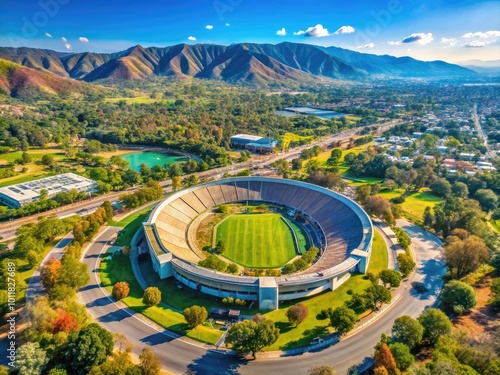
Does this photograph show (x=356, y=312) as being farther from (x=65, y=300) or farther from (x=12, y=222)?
(x=12, y=222)

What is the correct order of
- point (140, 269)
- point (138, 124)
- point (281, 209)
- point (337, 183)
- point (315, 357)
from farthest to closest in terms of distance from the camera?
point (138, 124) → point (337, 183) → point (281, 209) → point (140, 269) → point (315, 357)

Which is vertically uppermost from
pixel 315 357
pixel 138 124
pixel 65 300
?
pixel 138 124

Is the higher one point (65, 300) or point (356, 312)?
point (65, 300)

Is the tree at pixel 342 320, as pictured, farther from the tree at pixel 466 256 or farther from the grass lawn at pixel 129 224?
the grass lawn at pixel 129 224

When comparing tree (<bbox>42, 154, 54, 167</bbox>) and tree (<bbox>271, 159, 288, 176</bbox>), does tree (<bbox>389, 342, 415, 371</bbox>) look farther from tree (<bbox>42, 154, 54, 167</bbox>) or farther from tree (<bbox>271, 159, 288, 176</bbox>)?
tree (<bbox>42, 154, 54, 167</bbox>)

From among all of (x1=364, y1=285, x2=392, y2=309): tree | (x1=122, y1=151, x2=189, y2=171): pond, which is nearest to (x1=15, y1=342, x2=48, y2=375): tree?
(x1=364, y1=285, x2=392, y2=309): tree

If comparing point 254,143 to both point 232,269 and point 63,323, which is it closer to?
point 232,269

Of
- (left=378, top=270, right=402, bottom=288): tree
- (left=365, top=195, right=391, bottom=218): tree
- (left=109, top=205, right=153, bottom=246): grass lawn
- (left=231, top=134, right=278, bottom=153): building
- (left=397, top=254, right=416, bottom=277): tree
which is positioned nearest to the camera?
(left=378, top=270, right=402, bottom=288): tree

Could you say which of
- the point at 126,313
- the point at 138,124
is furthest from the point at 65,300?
the point at 138,124
